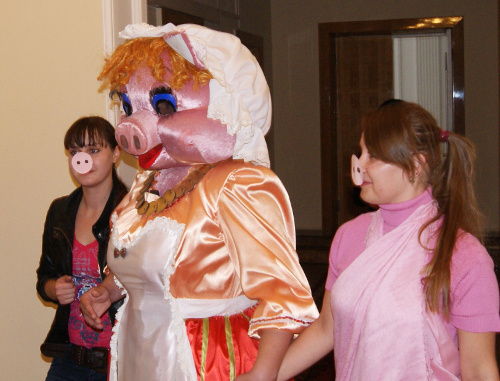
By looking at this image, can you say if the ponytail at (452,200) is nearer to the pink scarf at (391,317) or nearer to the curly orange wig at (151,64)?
the pink scarf at (391,317)

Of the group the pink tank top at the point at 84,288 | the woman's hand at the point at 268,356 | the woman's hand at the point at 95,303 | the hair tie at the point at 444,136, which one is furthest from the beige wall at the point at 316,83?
the woman's hand at the point at 268,356

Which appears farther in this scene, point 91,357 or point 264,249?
point 91,357

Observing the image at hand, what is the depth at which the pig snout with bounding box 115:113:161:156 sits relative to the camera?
1.51 meters

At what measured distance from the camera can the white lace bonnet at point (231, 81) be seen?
1.49 m

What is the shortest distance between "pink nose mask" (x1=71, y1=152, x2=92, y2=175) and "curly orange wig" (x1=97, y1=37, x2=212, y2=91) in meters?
0.36

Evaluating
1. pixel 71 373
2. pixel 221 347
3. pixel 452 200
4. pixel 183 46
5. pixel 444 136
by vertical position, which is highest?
pixel 183 46

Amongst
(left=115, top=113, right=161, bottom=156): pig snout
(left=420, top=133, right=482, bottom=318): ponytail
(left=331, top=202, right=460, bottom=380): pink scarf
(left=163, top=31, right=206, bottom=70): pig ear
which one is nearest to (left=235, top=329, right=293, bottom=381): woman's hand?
(left=331, top=202, right=460, bottom=380): pink scarf

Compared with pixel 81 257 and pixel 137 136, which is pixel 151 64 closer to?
pixel 137 136

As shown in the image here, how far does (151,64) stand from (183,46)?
0.30ft

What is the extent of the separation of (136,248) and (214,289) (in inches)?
8.2

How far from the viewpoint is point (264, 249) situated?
1.42 m

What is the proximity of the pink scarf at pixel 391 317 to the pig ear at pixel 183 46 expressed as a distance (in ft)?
1.86

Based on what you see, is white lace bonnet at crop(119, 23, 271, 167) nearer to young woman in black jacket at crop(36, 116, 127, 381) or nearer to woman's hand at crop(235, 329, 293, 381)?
woman's hand at crop(235, 329, 293, 381)

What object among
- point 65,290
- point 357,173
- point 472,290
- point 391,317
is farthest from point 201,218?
point 65,290
